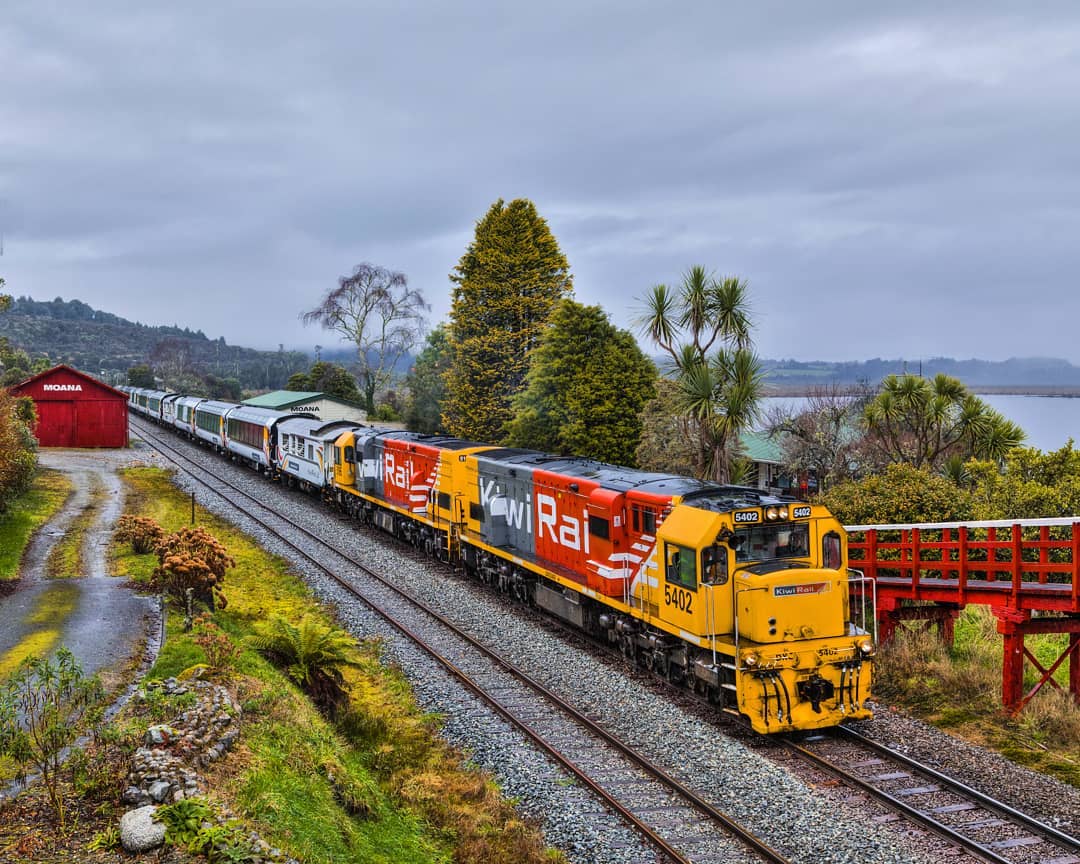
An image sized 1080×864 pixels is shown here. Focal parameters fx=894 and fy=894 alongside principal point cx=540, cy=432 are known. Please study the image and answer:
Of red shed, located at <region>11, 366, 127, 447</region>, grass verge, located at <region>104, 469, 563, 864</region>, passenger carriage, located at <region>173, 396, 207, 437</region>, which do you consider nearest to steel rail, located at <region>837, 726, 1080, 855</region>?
grass verge, located at <region>104, 469, 563, 864</region>

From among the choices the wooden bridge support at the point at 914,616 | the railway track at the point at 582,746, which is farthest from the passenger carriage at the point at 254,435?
the wooden bridge support at the point at 914,616

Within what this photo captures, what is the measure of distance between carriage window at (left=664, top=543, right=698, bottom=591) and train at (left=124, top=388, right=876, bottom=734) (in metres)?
0.03

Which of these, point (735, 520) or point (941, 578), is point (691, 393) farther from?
point (735, 520)

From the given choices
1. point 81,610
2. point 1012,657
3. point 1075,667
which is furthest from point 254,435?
point 1075,667

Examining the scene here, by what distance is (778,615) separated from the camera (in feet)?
45.6

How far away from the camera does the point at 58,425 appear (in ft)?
182

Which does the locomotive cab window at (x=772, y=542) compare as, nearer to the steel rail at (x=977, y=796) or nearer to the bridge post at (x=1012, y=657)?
the steel rail at (x=977, y=796)

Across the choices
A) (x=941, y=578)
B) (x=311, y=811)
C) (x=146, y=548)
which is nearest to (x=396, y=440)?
(x=146, y=548)

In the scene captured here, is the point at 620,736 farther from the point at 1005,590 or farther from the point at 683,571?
the point at 1005,590

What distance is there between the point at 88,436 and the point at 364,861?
2095 inches

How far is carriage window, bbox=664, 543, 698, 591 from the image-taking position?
47.2ft

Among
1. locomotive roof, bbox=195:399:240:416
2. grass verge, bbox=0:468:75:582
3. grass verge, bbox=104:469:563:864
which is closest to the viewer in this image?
grass verge, bbox=104:469:563:864

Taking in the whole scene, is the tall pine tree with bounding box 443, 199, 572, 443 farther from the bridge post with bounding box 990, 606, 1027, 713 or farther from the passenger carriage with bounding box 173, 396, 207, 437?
the bridge post with bounding box 990, 606, 1027, 713

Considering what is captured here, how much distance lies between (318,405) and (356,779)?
6231 cm
